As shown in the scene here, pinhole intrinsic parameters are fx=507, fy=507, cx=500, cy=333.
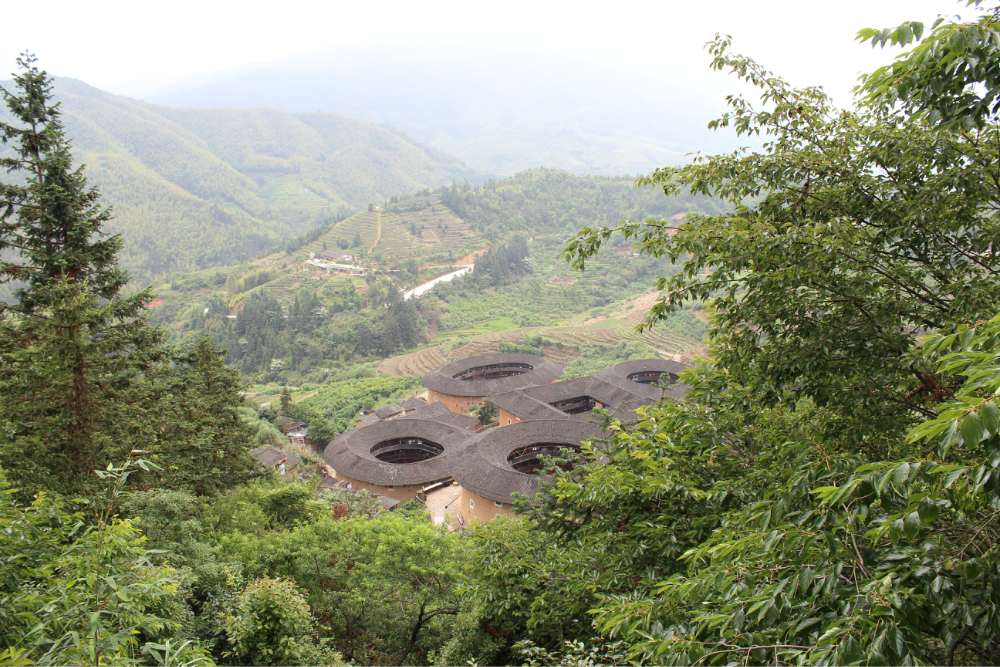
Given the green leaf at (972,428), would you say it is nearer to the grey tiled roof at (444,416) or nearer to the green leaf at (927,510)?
the green leaf at (927,510)

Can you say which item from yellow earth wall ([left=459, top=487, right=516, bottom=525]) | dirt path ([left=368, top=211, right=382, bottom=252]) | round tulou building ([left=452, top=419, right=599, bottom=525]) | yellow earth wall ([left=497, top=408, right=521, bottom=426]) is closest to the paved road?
dirt path ([left=368, top=211, right=382, bottom=252])

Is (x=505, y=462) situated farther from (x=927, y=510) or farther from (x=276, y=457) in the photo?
(x=927, y=510)

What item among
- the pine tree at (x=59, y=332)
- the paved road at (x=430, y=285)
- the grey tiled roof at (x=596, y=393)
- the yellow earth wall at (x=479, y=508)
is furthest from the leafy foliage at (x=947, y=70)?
the paved road at (x=430, y=285)

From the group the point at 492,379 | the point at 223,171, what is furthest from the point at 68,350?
the point at 223,171

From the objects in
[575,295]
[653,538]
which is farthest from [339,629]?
[575,295]

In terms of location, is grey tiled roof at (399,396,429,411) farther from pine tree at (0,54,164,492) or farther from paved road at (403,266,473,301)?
paved road at (403,266,473,301)
